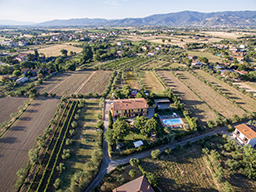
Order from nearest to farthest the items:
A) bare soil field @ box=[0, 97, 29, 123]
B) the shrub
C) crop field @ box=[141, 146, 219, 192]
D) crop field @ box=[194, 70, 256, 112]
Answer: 1. the shrub
2. crop field @ box=[141, 146, 219, 192]
3. bare soil field @ box=[0, 97, 29, 123]
4. crop field @ box=[194, 70, 256, 112]

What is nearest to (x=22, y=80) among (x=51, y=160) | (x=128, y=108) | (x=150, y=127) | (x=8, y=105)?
(x=8, y=105)

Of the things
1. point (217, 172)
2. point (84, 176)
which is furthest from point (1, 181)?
point (217, 172)

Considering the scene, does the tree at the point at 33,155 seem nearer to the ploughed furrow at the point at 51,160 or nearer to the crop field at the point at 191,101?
the ploughed furrow at the point at 51,160

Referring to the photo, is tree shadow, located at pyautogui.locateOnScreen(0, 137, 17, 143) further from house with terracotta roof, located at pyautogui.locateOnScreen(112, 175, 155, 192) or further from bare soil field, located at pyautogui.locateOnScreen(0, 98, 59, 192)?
house with terracotta roof, located at pyautogui.locateOnScreen(112, 175, 155, 192)

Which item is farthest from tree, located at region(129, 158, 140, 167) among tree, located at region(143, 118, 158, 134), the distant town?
tree, located at region(143, 118, 158, 134)

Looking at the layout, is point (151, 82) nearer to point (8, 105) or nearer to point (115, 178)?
point (115, 178)

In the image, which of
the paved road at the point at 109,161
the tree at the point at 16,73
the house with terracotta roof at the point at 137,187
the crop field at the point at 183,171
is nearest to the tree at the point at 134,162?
the crop field at the point at 183,171
